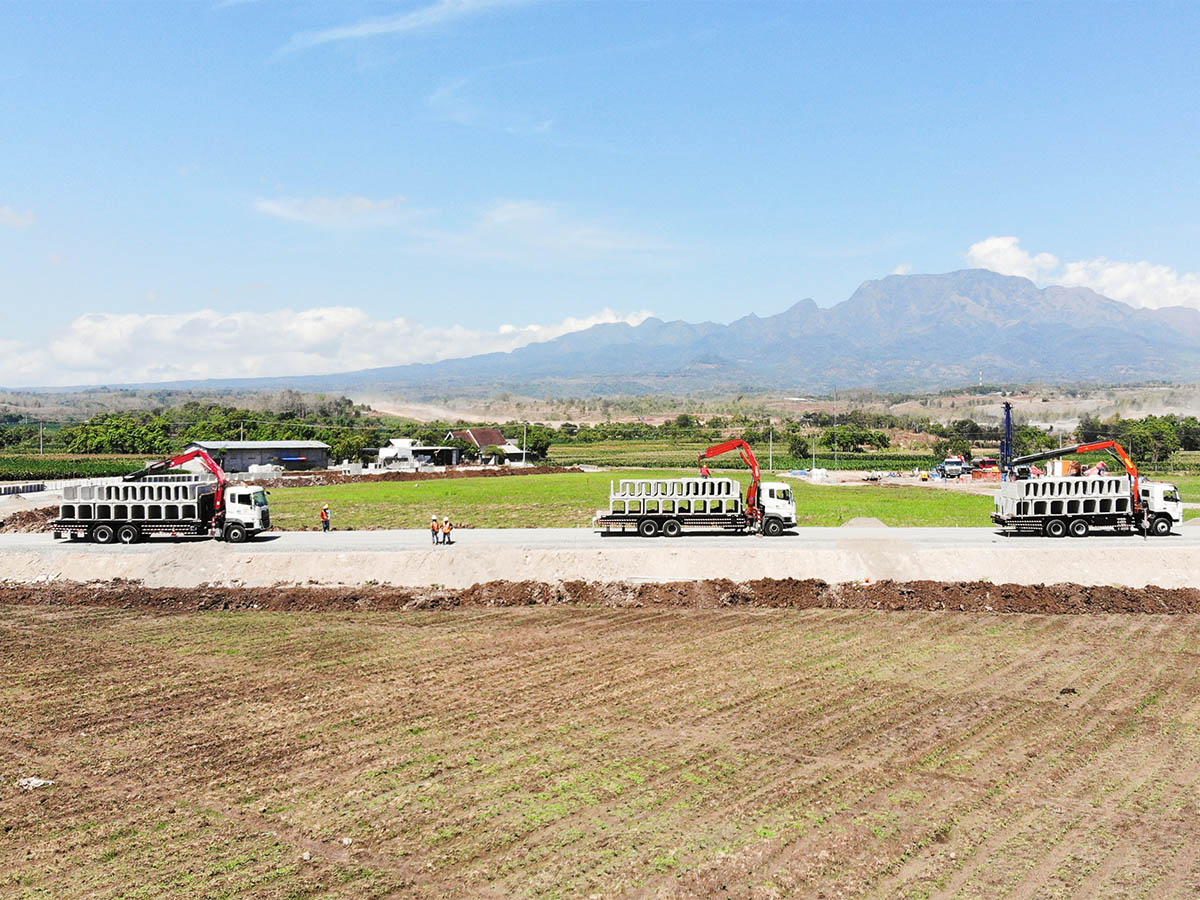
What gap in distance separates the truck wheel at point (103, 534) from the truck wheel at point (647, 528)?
79.0ft

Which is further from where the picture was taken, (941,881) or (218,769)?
(218,769)

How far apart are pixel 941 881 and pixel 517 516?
131 ft

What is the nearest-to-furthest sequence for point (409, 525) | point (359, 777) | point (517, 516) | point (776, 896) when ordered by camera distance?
point (776, 896) → point (359, 777) → point (409, 525) → point (517, 516)

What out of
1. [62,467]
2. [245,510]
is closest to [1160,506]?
[245,510]

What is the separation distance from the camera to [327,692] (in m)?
22.5

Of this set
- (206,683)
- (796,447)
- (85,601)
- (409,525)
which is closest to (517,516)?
(409,525)

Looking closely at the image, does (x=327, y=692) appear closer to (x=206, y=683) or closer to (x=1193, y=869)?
(x=206, y=683)

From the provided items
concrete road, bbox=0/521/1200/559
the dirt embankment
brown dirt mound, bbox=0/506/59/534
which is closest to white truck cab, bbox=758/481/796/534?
concrete road, bbox=0/521/1200/559

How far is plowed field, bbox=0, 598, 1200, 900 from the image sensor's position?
1387 centimetres

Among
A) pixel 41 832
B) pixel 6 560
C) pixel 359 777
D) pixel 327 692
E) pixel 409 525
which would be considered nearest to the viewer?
pixel 41 832

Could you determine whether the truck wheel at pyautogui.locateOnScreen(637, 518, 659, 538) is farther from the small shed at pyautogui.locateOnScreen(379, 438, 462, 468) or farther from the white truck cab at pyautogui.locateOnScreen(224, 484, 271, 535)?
Answer: the small shed at pyautogui.locateOnScreen(379, 438, 462, 468)

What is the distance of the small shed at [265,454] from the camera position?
9838 centimetres

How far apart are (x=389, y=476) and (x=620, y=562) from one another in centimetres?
5245

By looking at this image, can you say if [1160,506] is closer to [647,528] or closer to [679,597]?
[647,528]
